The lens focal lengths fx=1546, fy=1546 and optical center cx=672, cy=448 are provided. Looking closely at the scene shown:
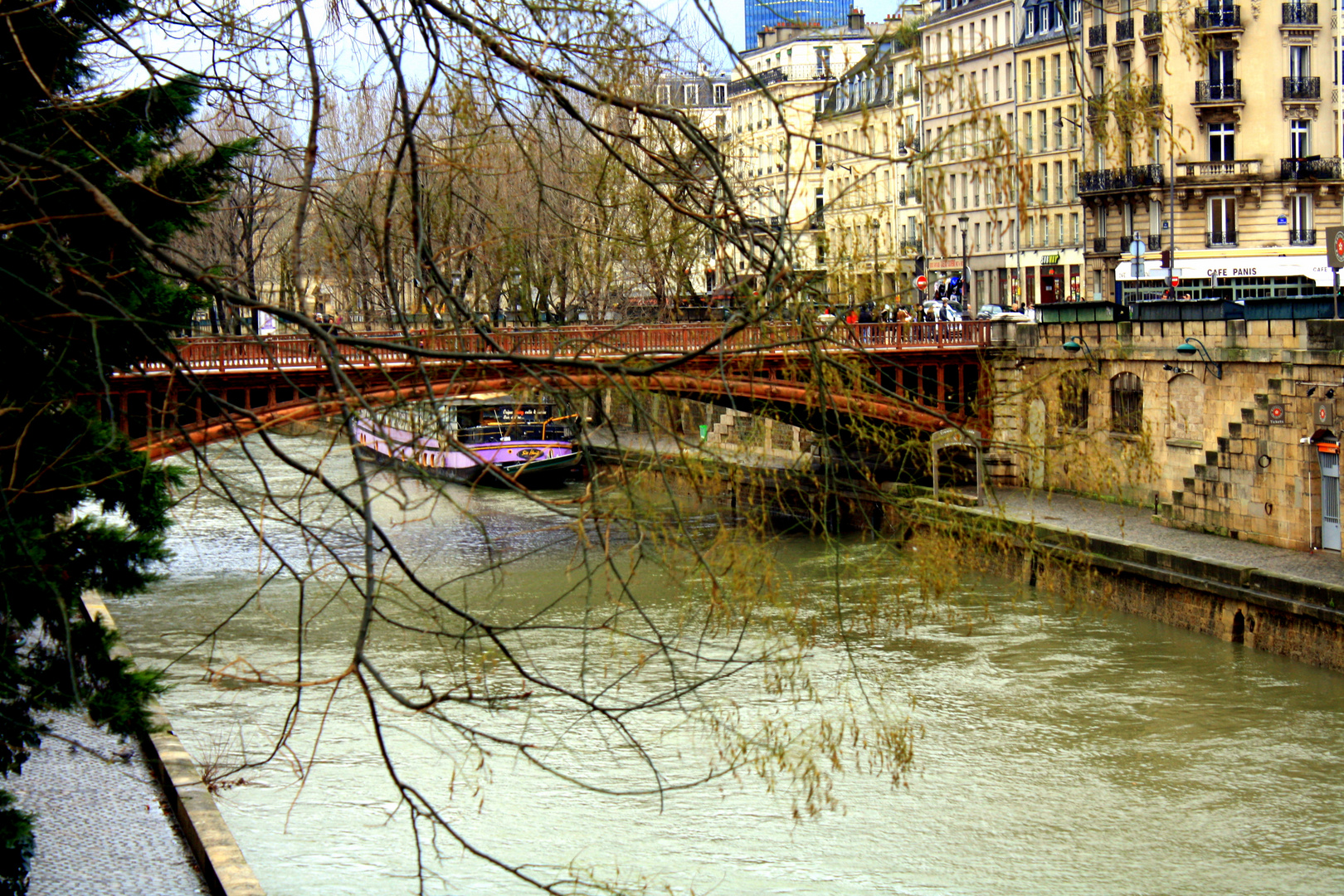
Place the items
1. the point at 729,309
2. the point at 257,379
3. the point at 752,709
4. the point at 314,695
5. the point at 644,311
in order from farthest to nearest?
the point at 257,379, the point at 314,695, the point at 752,709, the point at 644,311, the point at 729,309

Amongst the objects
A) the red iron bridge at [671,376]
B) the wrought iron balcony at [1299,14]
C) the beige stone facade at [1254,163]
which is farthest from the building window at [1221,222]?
the red iron bridge at [671,376]

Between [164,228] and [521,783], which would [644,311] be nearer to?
[164,228]

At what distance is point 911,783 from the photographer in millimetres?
11477

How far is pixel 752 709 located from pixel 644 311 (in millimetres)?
8214

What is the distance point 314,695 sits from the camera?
1387 centimetres

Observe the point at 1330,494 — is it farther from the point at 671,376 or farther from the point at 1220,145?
the point at 1220,145

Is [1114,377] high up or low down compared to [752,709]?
up

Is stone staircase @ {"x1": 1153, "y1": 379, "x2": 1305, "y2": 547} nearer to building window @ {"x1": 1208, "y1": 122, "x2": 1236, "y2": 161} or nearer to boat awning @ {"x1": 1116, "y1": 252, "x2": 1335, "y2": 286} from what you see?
boat awning @ {"x1": 1116, "y1": 252, "x2": 1335, "y2": 286}

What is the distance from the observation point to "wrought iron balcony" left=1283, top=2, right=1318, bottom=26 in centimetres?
3325

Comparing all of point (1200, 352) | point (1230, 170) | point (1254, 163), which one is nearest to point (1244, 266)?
point (1230, 170)

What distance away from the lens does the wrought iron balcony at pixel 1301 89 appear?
3431 centimetres

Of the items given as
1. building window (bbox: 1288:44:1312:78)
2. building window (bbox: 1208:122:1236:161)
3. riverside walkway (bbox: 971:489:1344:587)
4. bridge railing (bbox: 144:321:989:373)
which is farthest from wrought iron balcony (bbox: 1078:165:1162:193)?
bridge railing (bbox: 144:321:989:373)

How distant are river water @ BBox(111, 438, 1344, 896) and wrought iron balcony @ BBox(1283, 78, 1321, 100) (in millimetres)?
21785

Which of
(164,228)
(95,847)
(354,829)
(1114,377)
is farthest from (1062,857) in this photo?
(1114,377)
